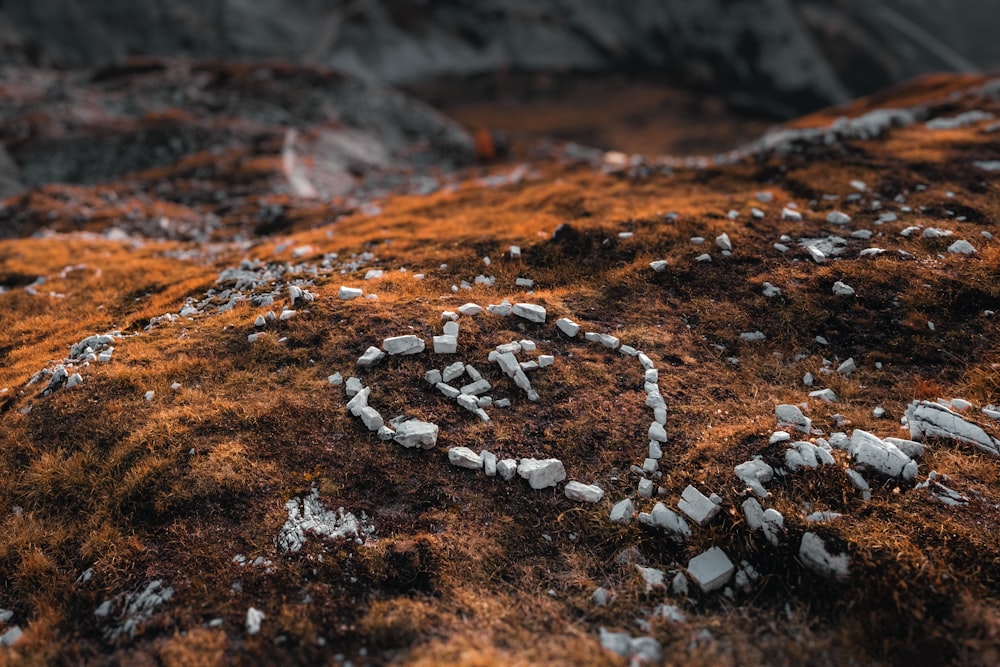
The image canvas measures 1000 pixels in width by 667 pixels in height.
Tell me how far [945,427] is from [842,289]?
4570 mm

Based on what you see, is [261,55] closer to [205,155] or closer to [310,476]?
[205,155]

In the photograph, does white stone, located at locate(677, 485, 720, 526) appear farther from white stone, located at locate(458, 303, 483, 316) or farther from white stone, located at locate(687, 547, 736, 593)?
white stone, located at locate(458, 303, 483, 316)

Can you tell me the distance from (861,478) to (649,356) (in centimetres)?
409

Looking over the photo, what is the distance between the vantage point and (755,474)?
7.42 metres

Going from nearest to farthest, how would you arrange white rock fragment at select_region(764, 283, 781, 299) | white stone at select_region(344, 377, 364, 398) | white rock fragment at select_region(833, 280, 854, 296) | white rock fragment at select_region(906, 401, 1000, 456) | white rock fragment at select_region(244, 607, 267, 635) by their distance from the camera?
white rock fragment at select_region(244, 607, 267, 635) < white rock fragment at select_region(906, 401, 1000, 456) < white stone at select_region(344, 377, 364, 398) < white rock fragment at select_region(833, 280, 854, 296) < white rock fragment at select_region(764, 283, 781, 299)

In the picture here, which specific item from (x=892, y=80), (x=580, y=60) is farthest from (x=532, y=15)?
(x=892, y=80)

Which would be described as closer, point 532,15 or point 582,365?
point 582,365

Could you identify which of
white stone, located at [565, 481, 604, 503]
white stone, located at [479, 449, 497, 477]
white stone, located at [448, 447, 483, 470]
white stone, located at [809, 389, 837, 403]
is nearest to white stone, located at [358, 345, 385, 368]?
white stone, located at [448, 447, 483, 470]

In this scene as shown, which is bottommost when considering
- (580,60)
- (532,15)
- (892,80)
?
A: (892,80)

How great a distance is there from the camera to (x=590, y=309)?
12062mm

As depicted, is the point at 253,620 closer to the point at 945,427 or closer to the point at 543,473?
the point at 543,473

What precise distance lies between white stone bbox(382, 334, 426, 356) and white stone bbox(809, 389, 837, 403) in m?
7.14

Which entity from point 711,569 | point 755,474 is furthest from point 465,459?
point 755,474

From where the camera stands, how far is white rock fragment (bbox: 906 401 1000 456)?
7547 mm
